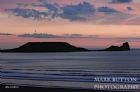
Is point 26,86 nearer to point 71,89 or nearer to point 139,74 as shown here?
point 71,89

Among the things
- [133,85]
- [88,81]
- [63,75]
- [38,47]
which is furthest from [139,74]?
[38,47]

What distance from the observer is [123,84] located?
6656mm

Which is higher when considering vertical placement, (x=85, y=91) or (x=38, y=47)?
(x=38, y=47)

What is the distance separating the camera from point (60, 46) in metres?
7.13

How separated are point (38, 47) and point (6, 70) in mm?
703

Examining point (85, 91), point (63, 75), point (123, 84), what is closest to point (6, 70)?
point (63, 75)

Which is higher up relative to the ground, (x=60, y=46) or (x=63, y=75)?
(x=60, y=46)

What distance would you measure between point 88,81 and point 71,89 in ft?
1.14

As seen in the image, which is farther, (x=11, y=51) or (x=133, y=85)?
(x=11, y=51)

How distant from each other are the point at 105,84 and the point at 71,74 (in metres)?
0.62

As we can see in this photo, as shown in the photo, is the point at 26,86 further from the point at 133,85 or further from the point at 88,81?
the point at 133,85

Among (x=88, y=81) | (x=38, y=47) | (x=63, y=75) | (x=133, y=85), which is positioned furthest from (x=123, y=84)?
(x=38, y=47)

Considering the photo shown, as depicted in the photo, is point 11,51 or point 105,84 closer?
point 105,84

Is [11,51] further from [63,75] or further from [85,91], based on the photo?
[85,91]
